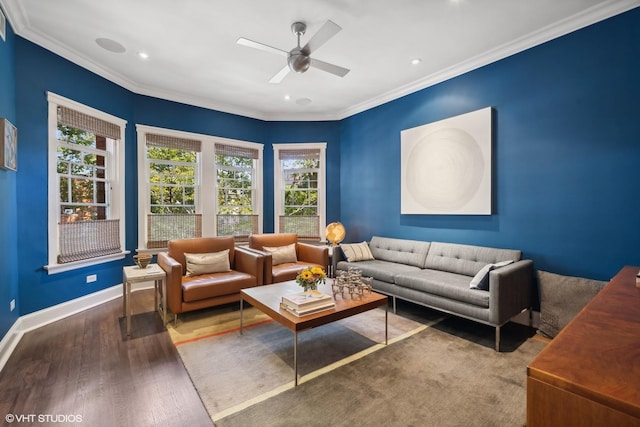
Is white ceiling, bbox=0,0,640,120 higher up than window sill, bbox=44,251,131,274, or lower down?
higher up

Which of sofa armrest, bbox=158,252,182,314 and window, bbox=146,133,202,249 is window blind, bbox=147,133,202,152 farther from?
sofa armrest, bbox=158,252,182,314

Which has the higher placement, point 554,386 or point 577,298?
point 554,386

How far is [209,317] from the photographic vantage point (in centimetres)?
335

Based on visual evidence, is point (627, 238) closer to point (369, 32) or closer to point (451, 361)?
point (451, 361)

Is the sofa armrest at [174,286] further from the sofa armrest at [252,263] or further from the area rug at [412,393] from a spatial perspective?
the area rug at [412,393]

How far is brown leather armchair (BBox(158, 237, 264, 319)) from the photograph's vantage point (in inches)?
123

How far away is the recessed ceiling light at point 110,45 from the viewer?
3170 millimetres

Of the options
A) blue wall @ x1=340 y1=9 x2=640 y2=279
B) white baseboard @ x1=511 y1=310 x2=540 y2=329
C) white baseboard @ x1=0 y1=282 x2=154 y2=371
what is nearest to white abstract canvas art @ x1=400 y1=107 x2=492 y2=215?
blue wall @ x1=340 y1=9 x2=640 y2=279

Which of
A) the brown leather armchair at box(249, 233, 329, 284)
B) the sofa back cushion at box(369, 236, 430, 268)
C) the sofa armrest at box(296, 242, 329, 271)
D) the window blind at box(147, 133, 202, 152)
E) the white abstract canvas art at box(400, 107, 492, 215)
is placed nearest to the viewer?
the white abstract canvas art at box(400, 107, 492, 215)

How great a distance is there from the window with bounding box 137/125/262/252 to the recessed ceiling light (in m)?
1.21

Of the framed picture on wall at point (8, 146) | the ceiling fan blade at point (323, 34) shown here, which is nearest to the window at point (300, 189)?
the ceiling fan blade at point (323, 34)

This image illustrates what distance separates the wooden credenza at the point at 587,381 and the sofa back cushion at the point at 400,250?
2.95 meters

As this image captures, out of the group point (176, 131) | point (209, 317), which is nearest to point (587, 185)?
point (209, 317)

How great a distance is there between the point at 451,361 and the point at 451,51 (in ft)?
10.8
